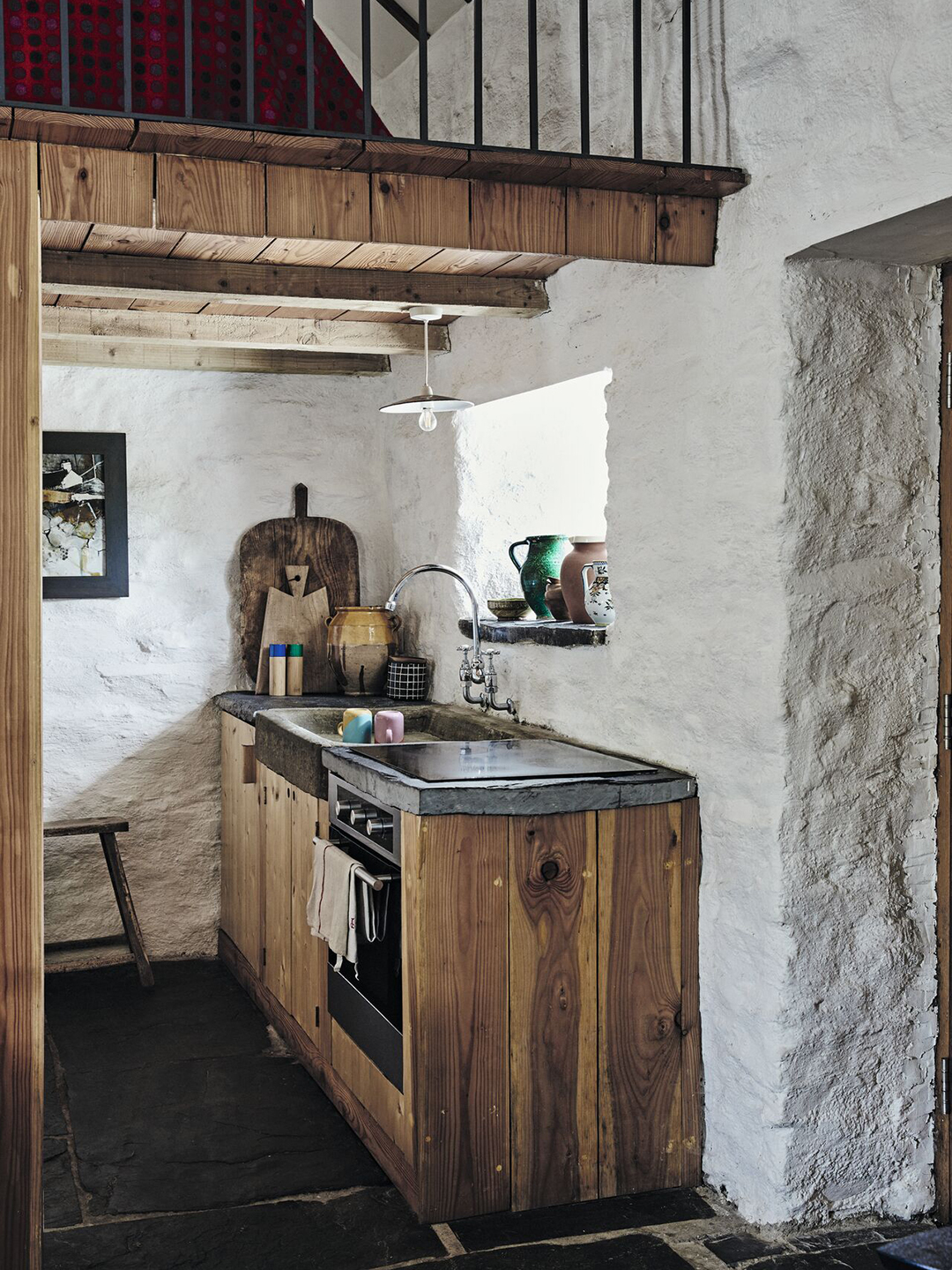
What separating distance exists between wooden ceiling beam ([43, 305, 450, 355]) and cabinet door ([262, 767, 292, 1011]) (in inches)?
53.5

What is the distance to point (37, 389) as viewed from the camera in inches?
68.6

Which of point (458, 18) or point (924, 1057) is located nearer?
point (924, 1057)

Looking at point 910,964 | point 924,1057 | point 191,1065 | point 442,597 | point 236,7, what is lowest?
point 191,1065

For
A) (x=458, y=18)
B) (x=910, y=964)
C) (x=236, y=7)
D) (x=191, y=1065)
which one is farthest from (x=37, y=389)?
(x=458, y=18)

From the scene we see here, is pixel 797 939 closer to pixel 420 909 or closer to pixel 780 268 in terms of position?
pixel 420 909

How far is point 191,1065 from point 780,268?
266 cm

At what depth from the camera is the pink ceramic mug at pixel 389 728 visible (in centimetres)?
361

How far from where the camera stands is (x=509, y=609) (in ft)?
12.9

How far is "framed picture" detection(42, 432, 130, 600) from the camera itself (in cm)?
450

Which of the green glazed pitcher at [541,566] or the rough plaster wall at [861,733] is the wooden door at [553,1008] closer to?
the rough plaster wall at [861,733]

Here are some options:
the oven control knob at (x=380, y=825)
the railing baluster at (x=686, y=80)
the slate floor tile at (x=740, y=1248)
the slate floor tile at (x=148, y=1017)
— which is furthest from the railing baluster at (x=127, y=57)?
the slate floor tile at (x=148, y=1017)

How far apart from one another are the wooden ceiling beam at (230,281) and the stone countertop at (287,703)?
4.73 feet

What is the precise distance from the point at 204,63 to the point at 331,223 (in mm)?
496

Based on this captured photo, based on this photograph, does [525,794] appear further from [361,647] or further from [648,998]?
[361,647]
